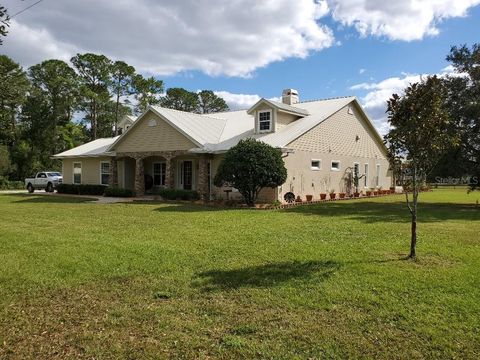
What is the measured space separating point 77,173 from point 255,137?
1584 centimetres

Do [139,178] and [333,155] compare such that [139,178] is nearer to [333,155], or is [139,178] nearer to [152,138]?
[152,138]

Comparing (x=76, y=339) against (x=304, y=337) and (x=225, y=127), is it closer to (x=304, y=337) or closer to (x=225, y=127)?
(x=304, y=337)

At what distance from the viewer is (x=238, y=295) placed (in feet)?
19.1

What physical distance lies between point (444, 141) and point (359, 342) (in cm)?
485

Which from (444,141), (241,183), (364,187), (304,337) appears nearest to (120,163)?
(241,183)

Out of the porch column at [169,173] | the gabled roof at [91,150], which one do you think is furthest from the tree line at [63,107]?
the porch column at [169,173]

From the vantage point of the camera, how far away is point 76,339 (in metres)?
4.52

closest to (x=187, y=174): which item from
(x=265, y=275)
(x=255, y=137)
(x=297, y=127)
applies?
(x=255, y=137)

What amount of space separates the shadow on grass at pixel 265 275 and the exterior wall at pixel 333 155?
14.0 metres

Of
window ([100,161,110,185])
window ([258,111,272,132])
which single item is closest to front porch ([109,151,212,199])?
window ([100,161,110,185])

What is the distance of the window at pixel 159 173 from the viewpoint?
89.7ft

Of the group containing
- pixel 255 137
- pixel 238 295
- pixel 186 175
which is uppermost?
pixel 255 137

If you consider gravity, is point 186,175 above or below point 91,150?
below

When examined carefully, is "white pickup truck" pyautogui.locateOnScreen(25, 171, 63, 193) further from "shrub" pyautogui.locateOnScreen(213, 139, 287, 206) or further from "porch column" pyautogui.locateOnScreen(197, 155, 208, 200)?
"shrub" pyautogui.locateOnScreen(213, 139, 287, 206)
